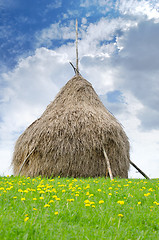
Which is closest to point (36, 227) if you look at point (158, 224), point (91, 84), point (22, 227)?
point (22, 227)

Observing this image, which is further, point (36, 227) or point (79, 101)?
point (79, 101)

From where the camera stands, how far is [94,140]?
361 inches

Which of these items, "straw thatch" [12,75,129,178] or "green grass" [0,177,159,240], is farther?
"straw thatch" [12,75,129,178]

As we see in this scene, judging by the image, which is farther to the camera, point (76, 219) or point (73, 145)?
point (73, 145)

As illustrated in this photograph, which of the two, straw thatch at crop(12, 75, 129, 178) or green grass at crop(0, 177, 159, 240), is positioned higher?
straw thatch at crop(12, 75, 129, 178)

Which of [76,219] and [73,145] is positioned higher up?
[73,145]

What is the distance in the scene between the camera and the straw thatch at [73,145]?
8.91 meters

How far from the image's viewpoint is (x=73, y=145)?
8.91m

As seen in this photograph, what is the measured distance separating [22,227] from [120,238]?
1213 mm

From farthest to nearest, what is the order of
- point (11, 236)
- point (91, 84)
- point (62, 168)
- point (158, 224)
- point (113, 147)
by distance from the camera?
point (91, 84) → point (113, 147) → point (62, 168) → point (158, 224) → point (11, 236)

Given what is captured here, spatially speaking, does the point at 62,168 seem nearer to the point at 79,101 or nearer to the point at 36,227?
the point at 79,101

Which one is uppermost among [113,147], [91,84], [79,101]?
[91,84]

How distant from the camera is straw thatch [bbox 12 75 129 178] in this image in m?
8.91

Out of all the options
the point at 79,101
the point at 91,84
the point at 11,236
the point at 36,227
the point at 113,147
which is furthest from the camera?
the point at 91,84
